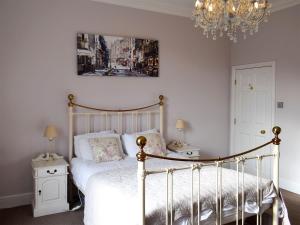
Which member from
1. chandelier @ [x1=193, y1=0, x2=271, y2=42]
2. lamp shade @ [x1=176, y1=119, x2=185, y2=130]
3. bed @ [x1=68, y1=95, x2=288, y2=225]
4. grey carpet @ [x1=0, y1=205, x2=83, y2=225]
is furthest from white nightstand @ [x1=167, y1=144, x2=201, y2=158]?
chandelier @ [x1=193, y1=0, x2=271, y2=42]

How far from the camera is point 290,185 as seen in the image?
4312 mm

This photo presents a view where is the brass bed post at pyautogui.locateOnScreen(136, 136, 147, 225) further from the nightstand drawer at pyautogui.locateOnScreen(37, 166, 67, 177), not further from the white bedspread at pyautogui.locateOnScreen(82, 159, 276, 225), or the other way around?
the nightstand drawer at pyautogui.locateOnScreen(37, 166, 67, 177)

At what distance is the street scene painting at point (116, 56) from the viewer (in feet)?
12.9

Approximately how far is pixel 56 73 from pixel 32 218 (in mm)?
1834

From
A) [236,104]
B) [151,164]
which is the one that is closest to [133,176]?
[151,164]

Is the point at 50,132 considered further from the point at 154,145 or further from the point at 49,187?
the point at 154,145

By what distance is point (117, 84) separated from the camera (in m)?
4.22

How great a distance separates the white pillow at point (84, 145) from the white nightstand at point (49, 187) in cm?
29

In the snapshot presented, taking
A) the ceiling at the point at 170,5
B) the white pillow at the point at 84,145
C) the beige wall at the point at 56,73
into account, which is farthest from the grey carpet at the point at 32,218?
the ceiling at the point at 170,5

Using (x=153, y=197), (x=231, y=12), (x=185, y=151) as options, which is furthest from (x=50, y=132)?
(x=231, y=12)

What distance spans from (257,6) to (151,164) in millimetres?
2068

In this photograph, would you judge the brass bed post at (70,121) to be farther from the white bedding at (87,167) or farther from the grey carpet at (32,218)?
the grey carpet at (32,218)

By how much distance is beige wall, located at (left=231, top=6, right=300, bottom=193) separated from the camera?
420 cm

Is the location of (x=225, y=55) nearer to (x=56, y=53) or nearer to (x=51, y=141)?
(x=56, y=53)
